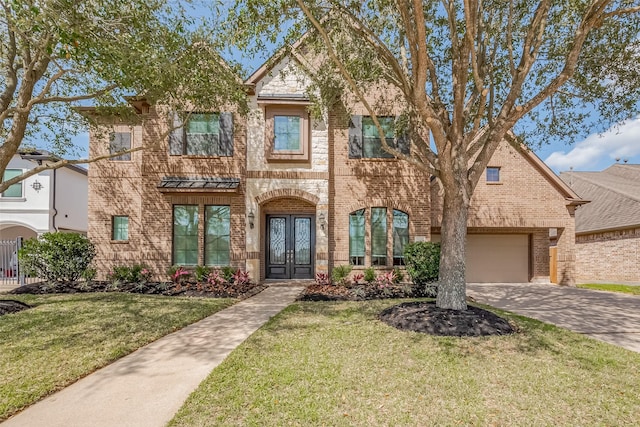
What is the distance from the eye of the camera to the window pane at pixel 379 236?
11.6m

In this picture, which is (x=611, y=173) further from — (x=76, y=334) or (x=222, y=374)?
(x=76, y=334)

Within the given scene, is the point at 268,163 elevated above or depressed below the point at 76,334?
above

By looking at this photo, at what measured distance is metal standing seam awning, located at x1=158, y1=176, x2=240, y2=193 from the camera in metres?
10.9

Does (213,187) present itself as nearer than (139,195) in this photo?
Yes

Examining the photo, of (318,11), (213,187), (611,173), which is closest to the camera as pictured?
(318,11)

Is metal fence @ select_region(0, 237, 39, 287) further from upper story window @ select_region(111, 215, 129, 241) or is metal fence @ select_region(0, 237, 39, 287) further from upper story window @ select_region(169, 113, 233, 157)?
upper story window @ select_region(169, 113, 233, 157)

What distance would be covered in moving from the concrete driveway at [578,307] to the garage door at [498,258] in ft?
5.74

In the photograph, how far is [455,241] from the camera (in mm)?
6520

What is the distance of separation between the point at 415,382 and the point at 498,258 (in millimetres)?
11945

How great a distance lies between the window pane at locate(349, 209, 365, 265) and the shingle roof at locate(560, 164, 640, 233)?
1335 cm

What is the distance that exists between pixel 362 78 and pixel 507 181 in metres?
7.86

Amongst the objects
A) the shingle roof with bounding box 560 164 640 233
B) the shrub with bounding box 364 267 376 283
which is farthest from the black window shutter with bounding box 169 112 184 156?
the shingle roof with bounding box 560 164 640 233

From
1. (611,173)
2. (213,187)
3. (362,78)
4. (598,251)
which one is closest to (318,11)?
(362,78)

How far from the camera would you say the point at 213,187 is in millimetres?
10961
